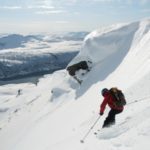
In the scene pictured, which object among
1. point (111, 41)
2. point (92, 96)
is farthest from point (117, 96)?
point (111, 41)

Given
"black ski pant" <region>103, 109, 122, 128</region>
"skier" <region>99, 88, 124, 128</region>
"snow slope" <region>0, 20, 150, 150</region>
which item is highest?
"skier" <region>99, 88, 124, 128</region>

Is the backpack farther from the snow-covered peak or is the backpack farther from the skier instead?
the snow-covered peak

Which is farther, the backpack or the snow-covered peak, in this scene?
the snow-covered peak

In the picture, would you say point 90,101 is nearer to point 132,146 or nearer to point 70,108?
point 70,108

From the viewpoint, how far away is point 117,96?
1362cm

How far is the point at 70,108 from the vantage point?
31078 mm

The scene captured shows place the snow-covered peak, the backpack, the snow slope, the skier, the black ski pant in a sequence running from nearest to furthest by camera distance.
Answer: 1. the backpack
2. the skier
3. the black ski pant
4. the snow slope
5. the snow-covered peak

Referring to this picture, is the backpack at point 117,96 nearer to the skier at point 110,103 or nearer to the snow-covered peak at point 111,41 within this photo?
the skier at point 110,103

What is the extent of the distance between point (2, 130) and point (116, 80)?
18.1m

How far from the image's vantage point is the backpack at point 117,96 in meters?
13.6

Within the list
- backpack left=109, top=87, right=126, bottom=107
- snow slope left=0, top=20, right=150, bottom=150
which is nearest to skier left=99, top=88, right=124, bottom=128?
backpack left=109, top=87, right=126, bottom=107

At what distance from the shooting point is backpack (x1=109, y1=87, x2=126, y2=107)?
44.5 feet

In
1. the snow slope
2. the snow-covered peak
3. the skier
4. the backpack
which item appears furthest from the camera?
the snow-covered peak

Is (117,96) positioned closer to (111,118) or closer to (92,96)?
(111,118)
